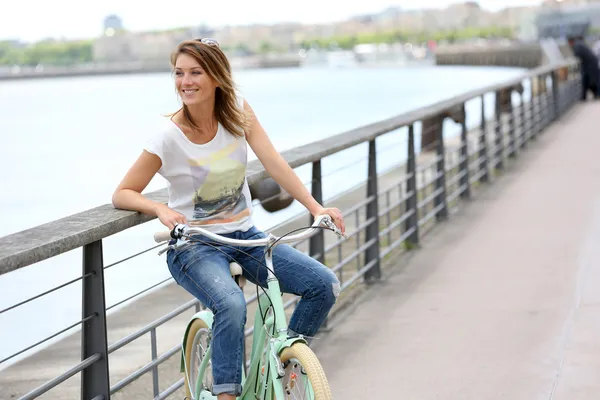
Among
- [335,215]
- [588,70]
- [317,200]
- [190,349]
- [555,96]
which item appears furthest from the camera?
[588,70]

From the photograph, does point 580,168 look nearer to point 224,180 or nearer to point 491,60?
point 224,180

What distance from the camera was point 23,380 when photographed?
600 centimetres

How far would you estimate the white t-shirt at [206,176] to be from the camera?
10.8 feet

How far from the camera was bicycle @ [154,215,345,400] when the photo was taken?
2.99 m

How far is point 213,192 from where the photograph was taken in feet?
11.0

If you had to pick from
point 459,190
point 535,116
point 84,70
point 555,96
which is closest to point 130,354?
point 459,190

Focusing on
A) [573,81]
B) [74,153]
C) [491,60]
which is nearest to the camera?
[573,81]

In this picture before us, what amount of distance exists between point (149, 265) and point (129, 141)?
54146mm

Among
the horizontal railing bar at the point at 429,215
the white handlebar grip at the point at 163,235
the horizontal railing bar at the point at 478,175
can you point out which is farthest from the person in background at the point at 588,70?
the white handlebar grip at the point at 163,235

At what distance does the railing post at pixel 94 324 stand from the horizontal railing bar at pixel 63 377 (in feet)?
0.12

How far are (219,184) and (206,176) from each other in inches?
2.1

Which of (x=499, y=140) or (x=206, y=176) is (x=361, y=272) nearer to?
(x=206, y=176)

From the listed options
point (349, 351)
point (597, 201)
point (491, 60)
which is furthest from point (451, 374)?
point (491, 60)

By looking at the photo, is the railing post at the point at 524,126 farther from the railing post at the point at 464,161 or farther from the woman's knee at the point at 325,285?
the woman's knee at the point at 325,285
